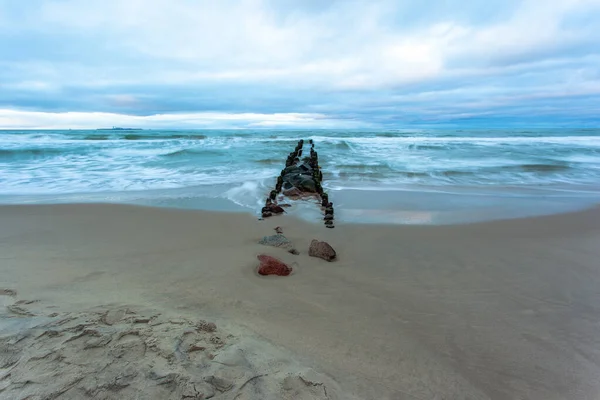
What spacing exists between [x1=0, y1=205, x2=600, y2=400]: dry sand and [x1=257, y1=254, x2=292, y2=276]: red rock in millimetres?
95

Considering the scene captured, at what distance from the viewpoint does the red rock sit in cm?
338

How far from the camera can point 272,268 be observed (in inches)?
134

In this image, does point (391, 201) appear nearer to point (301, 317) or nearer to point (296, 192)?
point (296, 192)

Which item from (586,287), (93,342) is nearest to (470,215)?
(586,287)

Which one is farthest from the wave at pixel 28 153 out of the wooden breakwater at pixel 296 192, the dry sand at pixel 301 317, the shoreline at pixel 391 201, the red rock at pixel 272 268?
the red rock at pixel 272 268

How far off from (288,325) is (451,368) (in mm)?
1136

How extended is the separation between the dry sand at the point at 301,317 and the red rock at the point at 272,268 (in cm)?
10

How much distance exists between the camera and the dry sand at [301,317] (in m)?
1.88

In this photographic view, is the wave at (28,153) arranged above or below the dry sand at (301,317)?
below

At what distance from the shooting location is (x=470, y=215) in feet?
19.3

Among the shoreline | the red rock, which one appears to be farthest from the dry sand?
the shoreline

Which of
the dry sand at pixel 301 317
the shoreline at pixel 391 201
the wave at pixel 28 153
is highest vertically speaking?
the dry sand at pixel 301 317

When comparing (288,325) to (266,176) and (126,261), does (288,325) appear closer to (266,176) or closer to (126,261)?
(126,261)

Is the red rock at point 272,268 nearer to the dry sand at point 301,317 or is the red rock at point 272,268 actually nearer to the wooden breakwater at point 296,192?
the dry sand at point 301,317
